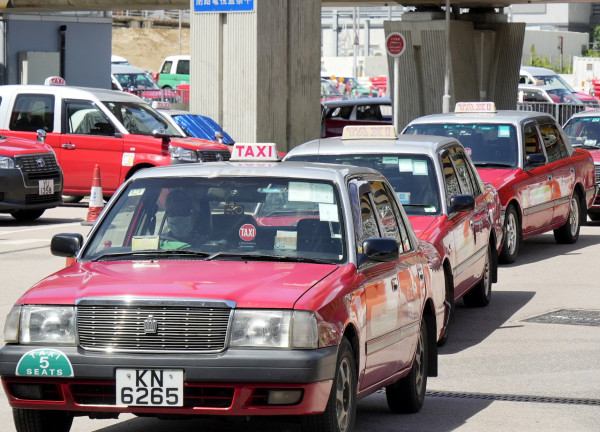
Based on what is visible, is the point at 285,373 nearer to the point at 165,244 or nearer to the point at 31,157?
the point at 165,244

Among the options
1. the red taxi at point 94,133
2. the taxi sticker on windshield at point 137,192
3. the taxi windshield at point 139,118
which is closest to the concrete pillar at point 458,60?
the taxi windshield at point 139,118

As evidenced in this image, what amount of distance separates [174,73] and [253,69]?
1114 inches

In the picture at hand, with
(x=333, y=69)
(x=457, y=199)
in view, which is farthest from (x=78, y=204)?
(x=333, y=69)

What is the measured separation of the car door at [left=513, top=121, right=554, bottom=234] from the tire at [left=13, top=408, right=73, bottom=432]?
32.3 ft

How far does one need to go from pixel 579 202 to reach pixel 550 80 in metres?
31.6

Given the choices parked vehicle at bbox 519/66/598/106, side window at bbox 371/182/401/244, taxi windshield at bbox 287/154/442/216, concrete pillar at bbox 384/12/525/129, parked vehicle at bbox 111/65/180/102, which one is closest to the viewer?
side window at bbox 371/182/401/244

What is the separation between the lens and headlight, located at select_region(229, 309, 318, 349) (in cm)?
622

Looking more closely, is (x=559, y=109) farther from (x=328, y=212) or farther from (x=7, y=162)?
(x=328, y=212)

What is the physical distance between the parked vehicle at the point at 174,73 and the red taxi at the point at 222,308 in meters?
46.7

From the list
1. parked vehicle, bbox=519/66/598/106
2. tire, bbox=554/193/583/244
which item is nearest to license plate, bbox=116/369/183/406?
tire, bbox=554/193/583/244

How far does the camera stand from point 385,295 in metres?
7.36

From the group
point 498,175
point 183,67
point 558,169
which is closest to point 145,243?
point 498,175

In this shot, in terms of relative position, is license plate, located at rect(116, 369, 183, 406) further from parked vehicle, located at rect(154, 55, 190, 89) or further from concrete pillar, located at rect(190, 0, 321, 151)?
parked vehicle, located at rect(154, 55, 190, 89)

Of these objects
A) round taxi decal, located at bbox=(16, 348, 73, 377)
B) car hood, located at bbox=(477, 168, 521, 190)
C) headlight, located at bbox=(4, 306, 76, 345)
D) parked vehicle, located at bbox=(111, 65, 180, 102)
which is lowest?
round taxi decal, located at bbox=(16, 348, 73, 377)
